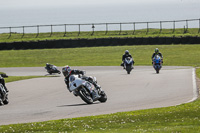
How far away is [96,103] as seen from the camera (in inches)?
759

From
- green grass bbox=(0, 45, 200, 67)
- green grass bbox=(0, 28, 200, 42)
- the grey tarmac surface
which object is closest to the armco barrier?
green grass bbox=(0, 45, 200, 67)

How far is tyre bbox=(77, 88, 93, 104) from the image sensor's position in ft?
61.6

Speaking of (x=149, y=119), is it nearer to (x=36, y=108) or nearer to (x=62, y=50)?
(x=36, y=108)

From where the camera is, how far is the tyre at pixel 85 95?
18.8m

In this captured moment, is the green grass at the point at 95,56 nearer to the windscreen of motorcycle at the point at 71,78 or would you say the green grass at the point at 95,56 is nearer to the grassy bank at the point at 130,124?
the windscreen of motorcycle at the point at 71,78

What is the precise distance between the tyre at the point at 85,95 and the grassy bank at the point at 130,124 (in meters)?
3.79

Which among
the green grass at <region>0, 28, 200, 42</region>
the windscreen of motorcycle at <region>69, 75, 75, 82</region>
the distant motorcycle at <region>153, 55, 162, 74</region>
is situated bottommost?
the windscreen of motorcycle at <region>69, 75, 75, 82</region>

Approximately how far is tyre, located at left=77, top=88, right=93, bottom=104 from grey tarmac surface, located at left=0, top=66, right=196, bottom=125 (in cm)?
25

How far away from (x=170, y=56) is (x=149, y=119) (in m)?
38.4

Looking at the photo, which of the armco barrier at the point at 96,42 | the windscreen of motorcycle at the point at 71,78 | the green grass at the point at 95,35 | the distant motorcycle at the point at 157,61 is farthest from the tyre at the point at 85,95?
the green grass at the point at 95,35

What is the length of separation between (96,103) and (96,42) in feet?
130

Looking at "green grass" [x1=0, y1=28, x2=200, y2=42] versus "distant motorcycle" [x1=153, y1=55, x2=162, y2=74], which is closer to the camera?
"distant motorcycle" [x1=153, y1=55, x2=162, y2=74]

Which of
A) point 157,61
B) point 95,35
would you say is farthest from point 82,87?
point 95,35

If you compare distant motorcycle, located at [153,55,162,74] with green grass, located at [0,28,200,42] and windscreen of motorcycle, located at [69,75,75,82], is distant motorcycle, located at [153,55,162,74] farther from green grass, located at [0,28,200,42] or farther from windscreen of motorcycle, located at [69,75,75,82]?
green grass, located at [0,28,200,42]
